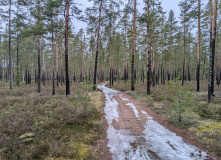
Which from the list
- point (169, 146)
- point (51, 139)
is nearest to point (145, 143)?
point (169, 146)

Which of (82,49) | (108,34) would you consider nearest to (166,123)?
(108,34)

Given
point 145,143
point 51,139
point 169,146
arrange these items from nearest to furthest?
point 51,139
point 169,146
point 145,143

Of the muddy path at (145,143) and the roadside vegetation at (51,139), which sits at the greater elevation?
the roadside vegetation at (51,139)

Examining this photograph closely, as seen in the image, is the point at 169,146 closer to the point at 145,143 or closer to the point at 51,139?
the point at 145,143

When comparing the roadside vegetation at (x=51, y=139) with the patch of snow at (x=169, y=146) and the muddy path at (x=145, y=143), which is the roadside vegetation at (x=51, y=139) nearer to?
the muddy path at (x=145, y=143)

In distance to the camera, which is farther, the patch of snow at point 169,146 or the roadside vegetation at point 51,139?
the patch of snow at point 169,146

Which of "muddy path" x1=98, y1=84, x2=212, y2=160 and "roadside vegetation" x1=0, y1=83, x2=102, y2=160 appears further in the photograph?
"muddy path" x1=98, y1=84, x2=212, y2=160

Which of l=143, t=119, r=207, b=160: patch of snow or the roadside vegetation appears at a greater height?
the roadside vegetation

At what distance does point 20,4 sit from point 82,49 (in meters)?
17.2

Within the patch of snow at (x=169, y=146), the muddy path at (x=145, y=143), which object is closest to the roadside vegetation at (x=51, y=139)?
the muddy path at (x=145, y=143)

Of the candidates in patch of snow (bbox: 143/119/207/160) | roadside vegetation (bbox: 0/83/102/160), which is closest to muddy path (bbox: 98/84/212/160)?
patch of snow (bbox: 143/119/207/160)

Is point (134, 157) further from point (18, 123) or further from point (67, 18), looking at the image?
point (67, 18)

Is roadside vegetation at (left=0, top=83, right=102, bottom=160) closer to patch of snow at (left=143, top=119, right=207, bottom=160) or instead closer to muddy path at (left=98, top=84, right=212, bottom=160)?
muddy path at (left=98, top=84, right=212, bottom=160)

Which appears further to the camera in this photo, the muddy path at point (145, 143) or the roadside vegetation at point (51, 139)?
the muddy path at point (145, 143)
